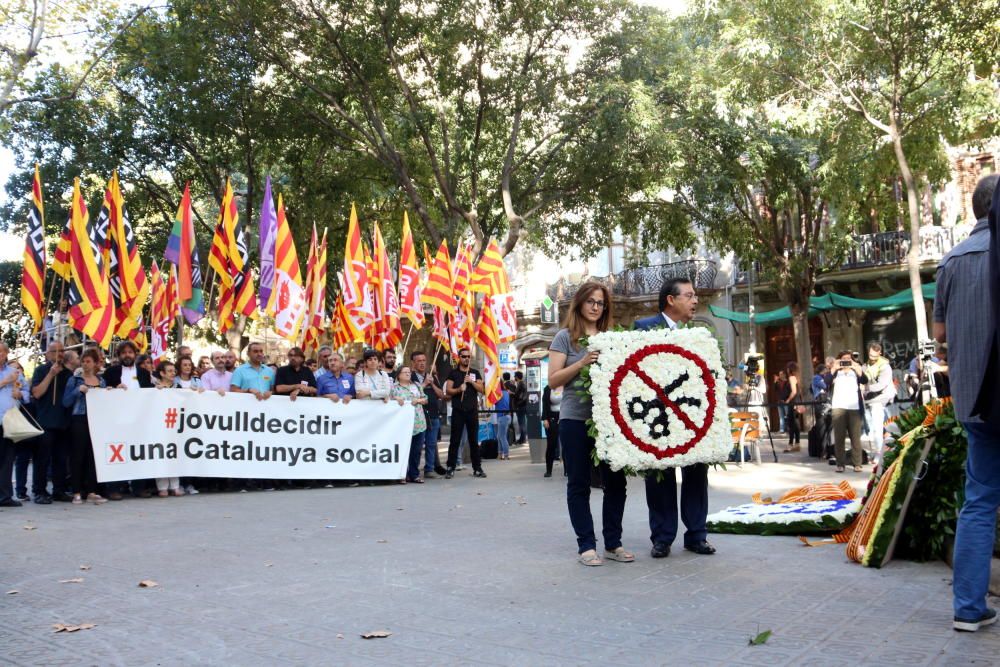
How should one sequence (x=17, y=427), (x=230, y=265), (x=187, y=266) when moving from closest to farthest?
(x=17, y=427) < (x=187, y=266) < (x=230, y=265)

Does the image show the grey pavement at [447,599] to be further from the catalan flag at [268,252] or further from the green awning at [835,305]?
the green awning at [835,305]

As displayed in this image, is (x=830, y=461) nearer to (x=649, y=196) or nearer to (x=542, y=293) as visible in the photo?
(x=649, y=196)

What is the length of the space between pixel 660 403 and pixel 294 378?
8.14 metres

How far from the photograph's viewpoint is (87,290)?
44.3 ft

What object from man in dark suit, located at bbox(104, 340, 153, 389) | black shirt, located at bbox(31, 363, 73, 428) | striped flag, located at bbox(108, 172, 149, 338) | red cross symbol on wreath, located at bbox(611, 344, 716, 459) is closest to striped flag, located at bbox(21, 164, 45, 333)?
striped flag, located at bbox(108, 172, 149, 338)

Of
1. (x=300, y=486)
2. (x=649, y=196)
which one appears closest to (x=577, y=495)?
(x=300, y=486)

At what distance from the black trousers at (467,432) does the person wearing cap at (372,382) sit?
1.52m

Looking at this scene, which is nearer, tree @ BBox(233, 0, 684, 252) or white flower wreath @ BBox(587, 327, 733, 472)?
white flower wreath @ BBox(587, 327, 733, 472)

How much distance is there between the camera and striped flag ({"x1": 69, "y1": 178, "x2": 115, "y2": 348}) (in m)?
13.4

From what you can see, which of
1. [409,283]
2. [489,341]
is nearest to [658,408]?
[489,341]

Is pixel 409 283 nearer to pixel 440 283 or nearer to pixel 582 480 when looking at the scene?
pixel 440 283

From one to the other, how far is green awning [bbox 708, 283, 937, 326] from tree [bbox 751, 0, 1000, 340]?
691 centimetres

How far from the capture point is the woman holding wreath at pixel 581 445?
6426 mm

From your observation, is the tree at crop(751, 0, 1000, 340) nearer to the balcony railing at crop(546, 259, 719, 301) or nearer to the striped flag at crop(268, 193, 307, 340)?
the striped flag at crop(268, 193, 307, 340)
